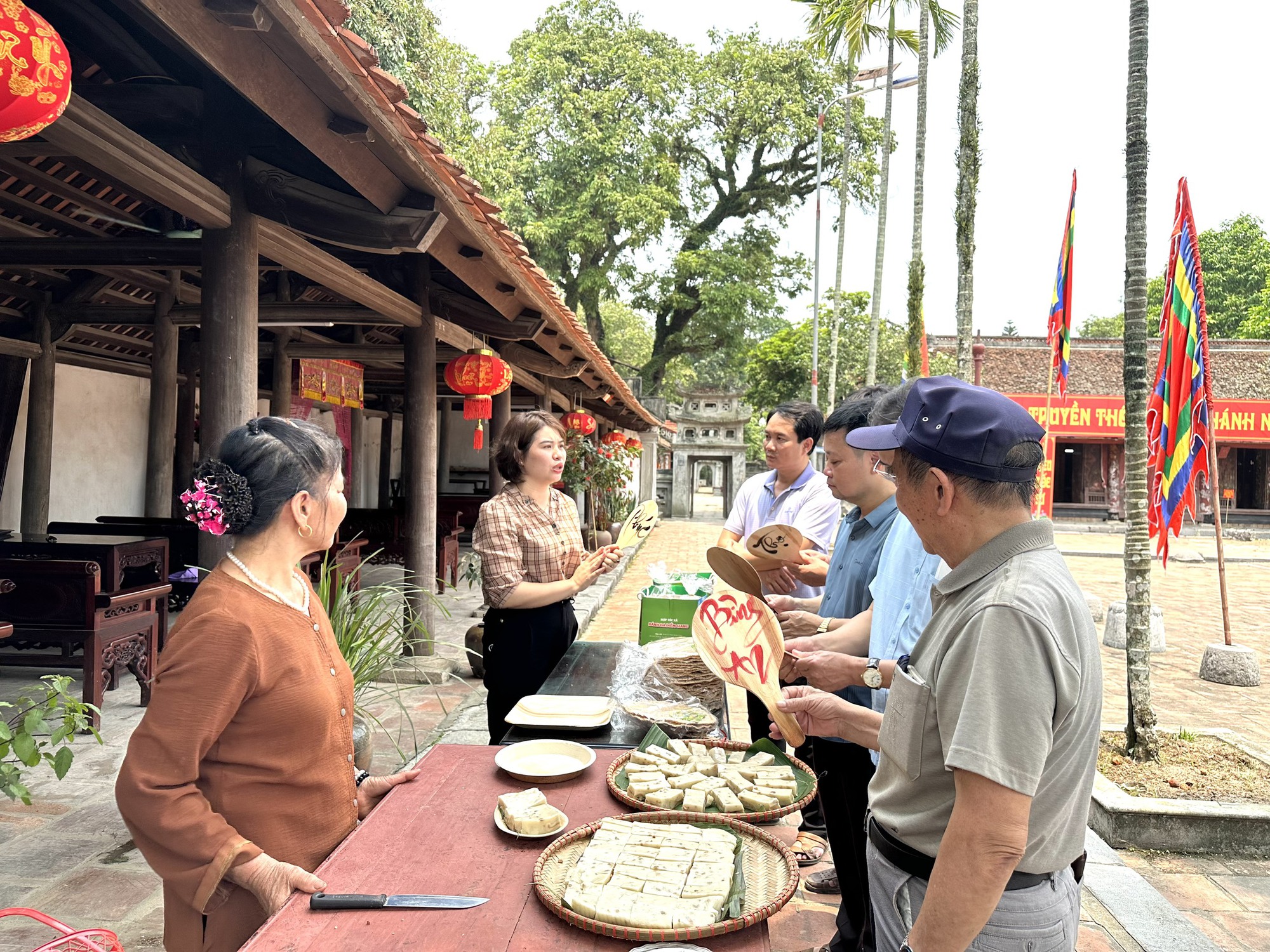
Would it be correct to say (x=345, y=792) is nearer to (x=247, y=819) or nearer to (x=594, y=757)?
(x=247, y=819)

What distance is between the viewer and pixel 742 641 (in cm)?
207

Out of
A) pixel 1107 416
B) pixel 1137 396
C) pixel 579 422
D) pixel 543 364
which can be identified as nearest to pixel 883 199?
pixel 579 422

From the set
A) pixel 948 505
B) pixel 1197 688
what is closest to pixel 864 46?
pixel 1197 688

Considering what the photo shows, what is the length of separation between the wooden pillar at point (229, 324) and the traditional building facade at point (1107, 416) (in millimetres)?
24024

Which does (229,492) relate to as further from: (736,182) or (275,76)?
(736,182)

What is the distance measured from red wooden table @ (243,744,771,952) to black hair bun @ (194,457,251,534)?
0.67 meters

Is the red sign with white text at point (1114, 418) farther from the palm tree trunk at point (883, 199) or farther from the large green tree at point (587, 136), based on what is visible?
the large green tree at point (587, 136)

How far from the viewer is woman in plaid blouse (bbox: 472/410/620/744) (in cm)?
304

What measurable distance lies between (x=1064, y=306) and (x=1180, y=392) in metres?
1.94

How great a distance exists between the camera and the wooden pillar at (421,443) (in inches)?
238

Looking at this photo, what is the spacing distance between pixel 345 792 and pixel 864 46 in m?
19.9

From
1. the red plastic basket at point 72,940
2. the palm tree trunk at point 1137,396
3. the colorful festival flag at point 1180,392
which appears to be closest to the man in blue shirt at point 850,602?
the red plastic basket at point 72,940

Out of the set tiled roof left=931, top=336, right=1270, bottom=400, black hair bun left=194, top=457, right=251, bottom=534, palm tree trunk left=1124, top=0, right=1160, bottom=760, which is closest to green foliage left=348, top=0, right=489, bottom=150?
palm tree trunk left=1124, top=0, right=1160, bottom=760

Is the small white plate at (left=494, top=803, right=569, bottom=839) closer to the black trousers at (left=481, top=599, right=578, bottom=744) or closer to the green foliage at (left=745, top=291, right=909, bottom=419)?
the black trousers at (left=481, top=599, right=578, bottom=744)
